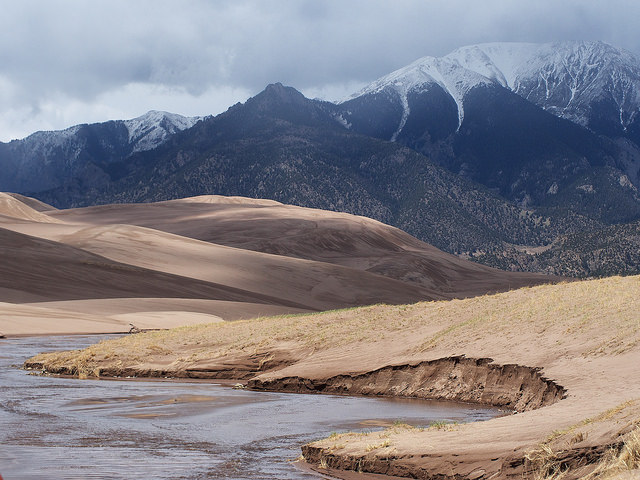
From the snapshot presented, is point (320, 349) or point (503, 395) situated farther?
point (320, 349)

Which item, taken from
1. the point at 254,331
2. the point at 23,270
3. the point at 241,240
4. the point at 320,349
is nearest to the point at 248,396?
the point at 320,349

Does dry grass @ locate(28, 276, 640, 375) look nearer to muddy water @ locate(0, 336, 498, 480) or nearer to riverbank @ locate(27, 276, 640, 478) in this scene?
riverbank @ locate(27, 276, 640, 478)

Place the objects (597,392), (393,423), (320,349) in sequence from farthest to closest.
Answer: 1. (320,349)
2. (393,423)
3. (597,392)

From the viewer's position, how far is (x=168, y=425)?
1905cm

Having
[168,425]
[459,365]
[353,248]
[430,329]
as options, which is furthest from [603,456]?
[353,248]

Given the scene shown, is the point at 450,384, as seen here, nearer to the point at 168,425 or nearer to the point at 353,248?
the point at 168,425

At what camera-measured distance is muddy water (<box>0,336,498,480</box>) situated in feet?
46.7

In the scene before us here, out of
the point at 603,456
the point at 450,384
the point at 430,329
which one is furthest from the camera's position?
the point at 430,329

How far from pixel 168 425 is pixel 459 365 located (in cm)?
835

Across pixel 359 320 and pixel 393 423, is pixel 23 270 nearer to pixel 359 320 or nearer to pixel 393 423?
pixel 359 320

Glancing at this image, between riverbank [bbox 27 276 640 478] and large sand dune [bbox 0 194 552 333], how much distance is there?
24.7 meters

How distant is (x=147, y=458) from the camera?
15047 millimetres

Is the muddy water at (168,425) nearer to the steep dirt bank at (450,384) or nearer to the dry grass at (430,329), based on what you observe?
the steep dirt bank at (450,384)

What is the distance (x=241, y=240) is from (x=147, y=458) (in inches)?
6265
